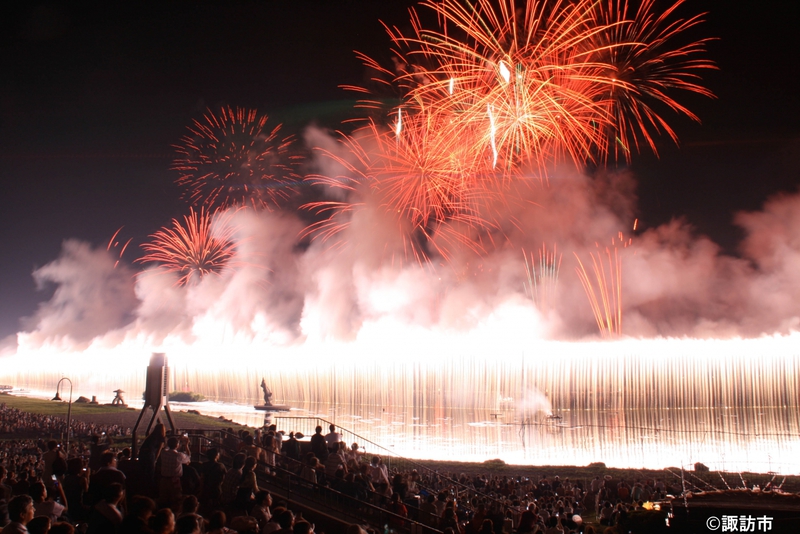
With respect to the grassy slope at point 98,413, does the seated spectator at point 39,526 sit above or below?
above

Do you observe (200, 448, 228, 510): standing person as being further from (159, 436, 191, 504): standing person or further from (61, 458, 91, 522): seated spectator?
(61, 458, 91, 522): seated spectator

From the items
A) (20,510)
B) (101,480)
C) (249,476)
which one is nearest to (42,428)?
(249,476)

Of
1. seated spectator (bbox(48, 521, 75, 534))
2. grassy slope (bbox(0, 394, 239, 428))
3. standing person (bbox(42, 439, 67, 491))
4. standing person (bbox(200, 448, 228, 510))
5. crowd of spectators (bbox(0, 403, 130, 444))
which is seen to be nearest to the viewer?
seated spectator (bbox(48, 521, 75, 534))

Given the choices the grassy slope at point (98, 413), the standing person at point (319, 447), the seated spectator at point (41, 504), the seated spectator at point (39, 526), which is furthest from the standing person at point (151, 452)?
the grassy slope at point (98, 413)

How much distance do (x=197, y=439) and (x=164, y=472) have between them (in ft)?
15.6

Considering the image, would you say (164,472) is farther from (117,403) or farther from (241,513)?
(117,403)

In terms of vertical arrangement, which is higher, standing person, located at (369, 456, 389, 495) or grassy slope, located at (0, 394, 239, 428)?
standing person, located at (369, 456, 389, 495)

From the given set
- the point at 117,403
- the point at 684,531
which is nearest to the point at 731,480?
the point at 684,531

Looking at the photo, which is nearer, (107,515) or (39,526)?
(39,526)

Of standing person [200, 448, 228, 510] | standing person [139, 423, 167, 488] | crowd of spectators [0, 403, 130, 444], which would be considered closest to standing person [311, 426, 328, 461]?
standing person [139, 423, 167, 488]

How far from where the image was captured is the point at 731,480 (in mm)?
27125

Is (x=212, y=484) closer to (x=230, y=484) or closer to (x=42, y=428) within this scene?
(x=230, y=484)

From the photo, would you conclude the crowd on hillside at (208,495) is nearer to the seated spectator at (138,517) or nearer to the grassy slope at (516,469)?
the seated spectator at (138,517)

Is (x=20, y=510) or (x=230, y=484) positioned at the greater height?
(x=20, y=510)
